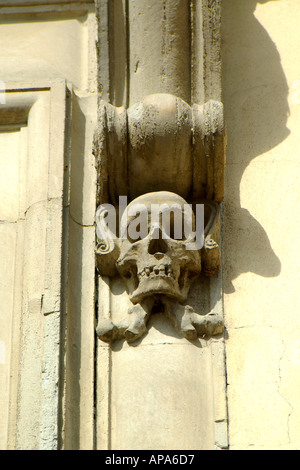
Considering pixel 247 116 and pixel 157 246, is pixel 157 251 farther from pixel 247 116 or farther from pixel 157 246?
pixel 247 116

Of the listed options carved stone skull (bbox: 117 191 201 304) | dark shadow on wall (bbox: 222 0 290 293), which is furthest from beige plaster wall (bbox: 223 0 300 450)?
carved stone skull (bbox: 117 191 201 304)

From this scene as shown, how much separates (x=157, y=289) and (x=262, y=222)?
0.40 meters

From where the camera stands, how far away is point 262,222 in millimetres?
3080

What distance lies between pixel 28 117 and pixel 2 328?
629mm

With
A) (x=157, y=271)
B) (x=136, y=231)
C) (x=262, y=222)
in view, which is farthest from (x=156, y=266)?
(x=262, y=222)

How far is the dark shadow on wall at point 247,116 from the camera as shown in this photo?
3.03 metres

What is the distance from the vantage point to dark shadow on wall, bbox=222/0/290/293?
303 cm

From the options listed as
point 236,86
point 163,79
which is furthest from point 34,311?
point 236,86

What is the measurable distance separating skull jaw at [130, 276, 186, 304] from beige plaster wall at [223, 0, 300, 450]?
15 cm

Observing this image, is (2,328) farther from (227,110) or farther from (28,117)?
(227,110)

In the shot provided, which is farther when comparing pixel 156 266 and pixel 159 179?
pixel 159 179

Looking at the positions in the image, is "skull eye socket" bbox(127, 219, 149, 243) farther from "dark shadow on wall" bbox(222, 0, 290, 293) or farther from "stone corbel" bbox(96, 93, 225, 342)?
"dark shadow on wall" bbox(222, 0, 290, 293)
